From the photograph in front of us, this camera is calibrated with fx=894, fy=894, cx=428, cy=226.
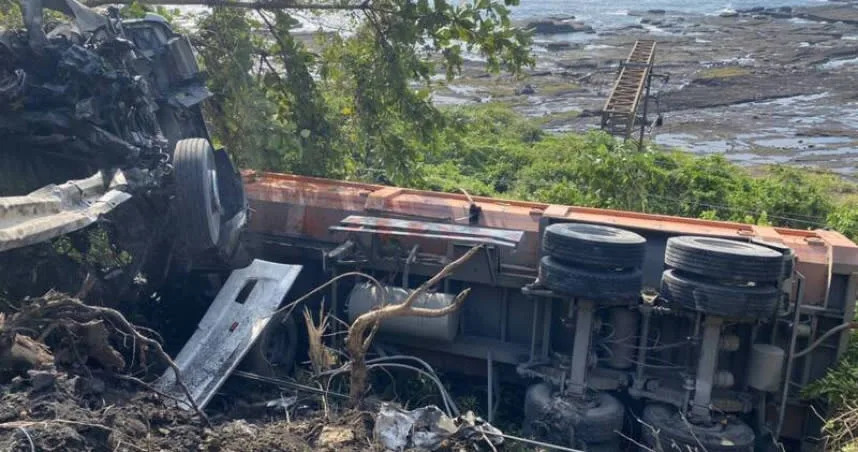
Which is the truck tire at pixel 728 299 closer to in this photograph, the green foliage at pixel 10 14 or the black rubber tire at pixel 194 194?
the black rubber tire at pixel 194 194

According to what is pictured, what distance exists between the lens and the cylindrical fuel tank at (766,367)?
18.3 ft

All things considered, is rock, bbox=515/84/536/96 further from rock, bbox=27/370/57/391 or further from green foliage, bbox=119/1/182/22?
rock, bbox=27/370/57/391

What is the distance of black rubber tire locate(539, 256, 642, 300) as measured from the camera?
5492mm

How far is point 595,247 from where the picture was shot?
18.1 feet

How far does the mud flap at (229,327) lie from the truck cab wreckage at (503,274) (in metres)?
0.02

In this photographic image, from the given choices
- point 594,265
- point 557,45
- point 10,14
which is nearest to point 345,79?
point 10,14

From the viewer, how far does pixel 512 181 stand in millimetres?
12414

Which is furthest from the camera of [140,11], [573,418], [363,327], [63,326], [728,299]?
[140,11]

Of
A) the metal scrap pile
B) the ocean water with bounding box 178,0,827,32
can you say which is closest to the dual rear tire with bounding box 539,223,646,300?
the metal scrap pile

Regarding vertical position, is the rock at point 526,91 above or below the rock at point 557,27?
below

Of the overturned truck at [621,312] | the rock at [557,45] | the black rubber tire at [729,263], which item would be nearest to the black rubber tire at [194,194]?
the overturned truck at [621,312]

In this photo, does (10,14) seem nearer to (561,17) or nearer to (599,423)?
(599,423)

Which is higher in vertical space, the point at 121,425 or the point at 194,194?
the point at 194,194

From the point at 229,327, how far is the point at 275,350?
1.54ft
